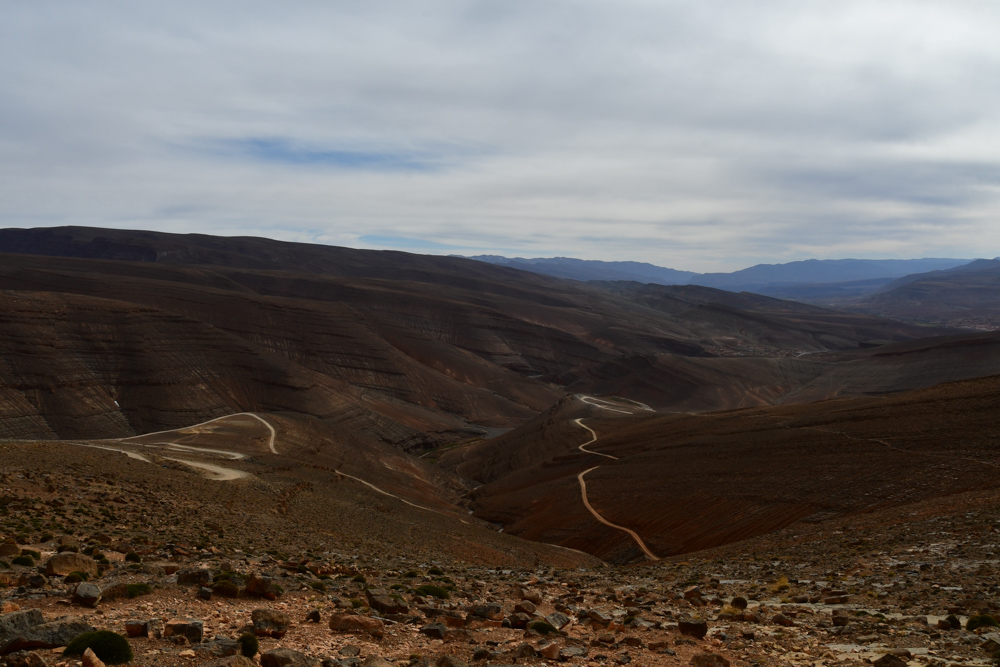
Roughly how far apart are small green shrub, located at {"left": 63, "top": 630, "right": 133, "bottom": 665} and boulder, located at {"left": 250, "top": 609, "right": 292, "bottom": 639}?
72.8 inches

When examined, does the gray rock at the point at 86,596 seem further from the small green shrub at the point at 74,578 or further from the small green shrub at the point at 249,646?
the small green shrub at the point at 249,646

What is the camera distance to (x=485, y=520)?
45625mm

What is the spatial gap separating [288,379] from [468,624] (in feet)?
246

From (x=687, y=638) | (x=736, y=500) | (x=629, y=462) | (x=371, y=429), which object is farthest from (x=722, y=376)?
(x=687, y=638)

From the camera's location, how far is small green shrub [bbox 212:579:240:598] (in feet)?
35.4

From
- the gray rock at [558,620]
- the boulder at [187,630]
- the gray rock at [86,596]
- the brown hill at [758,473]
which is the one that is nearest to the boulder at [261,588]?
the gray rock at [86,596]

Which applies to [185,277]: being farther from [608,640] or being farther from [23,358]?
[608,640]

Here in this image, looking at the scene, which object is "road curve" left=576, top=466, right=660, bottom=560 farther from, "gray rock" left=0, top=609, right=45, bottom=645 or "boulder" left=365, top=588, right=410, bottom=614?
"gray rock" left=0, top=609, right=45, bottom=645

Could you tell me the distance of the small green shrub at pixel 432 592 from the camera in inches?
521

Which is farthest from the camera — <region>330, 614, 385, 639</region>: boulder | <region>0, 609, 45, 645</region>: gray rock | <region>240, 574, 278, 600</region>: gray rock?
<region>240, 574, 278, 600</region>: gray rock

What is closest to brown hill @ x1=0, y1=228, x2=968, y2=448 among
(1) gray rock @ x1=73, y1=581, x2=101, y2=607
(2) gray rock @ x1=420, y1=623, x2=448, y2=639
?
(1) gray rock @ x1=73, y1=581, x2=101, y2=607

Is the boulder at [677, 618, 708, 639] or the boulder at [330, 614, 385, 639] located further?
the boulder at [677, 618, 708, 639]

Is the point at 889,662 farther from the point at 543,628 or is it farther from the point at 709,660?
the point at 543,628

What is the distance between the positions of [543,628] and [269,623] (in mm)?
4166
